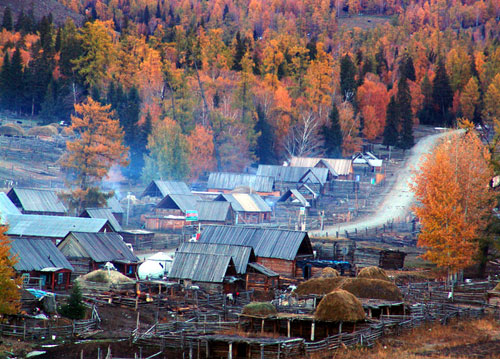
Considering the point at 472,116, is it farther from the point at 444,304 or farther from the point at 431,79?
the point at 444,304

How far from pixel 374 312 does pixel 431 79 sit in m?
131

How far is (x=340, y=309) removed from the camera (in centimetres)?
3362

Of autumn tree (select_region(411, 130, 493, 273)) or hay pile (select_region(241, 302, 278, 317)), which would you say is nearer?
hay pile (select_region(241, 302, 278, 317))

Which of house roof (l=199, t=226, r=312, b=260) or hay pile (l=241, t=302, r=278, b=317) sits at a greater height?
house roof (l=199, t=226, r=312, b=260)

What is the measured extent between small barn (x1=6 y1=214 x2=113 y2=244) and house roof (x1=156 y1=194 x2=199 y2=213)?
61.8ft

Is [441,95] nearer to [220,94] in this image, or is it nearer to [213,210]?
[220,94]

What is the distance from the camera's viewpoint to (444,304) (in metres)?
39.8

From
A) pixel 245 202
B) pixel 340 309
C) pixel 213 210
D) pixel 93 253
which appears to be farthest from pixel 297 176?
pixel 340 309

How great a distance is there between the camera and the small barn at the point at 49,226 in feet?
182

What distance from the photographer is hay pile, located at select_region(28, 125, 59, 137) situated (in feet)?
347

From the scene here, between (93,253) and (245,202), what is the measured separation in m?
32.6

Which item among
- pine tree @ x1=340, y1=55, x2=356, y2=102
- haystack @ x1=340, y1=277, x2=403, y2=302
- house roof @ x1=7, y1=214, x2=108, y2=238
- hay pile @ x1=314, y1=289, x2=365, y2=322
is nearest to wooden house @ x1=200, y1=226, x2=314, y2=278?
house roof @ x1=7, y1=214, x2=108, y2=238

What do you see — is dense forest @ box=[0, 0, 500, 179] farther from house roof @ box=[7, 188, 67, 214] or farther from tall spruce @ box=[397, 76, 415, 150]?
house roof @ box=[7, 188, 67, 214]

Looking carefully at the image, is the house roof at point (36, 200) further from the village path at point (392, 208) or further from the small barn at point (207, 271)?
the village path at point (392, 208)
